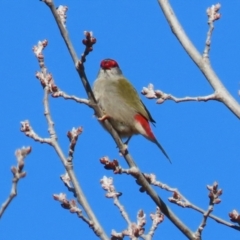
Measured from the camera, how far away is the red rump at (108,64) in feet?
27.1

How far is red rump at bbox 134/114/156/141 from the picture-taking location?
7164 millimetres

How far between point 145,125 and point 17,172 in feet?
13.0

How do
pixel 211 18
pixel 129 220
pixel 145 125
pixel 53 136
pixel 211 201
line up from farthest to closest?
pixel 145 125
pixel 211 18
pixel 129 220
pixel 211 201
pixel 53 136

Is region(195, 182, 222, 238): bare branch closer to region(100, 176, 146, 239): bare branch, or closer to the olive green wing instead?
region(100, 176, 146, 239): bare branch

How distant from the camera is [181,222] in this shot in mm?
4512

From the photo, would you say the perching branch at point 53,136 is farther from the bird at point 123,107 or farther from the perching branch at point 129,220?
the bird at point 123,107

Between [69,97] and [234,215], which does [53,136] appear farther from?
[234,215]

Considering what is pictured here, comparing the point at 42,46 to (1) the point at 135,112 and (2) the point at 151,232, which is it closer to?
(2) the point at 151,232

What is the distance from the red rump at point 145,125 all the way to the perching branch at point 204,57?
2282 millimetres

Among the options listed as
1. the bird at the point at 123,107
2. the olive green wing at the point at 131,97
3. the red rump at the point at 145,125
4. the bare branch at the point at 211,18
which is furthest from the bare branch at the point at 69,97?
the olive green wing at the point at 131,97

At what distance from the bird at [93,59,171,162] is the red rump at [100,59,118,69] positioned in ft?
0.79

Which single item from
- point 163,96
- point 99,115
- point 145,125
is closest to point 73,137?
point 99,115

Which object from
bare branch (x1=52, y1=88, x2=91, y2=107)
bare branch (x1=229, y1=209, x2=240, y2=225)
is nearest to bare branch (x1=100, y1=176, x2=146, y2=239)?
bare branch (x1=229, y1=209, x2=240, y2=225)

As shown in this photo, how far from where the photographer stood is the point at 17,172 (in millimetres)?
3418
